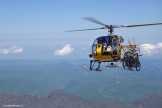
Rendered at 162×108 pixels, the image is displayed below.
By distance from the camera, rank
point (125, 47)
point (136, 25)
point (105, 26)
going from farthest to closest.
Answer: point (125, 47), point (105, 26), point (136, 25)

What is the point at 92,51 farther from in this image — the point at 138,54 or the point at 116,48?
the point at 138,54

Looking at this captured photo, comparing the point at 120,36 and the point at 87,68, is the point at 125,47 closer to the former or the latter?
the point at 120,36

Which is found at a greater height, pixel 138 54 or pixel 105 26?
pixel 105 26

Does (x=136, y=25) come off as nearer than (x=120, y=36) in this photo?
Yes

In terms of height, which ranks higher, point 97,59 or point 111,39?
point 111,39

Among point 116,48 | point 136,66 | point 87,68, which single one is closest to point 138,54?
point 136,66

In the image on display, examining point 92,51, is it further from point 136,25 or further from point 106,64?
point 136,25

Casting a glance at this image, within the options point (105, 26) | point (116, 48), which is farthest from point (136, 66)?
point (105, 26)

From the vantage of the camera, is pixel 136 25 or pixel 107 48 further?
pixel 107 48

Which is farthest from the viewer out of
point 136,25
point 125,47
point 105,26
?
point 125,47
